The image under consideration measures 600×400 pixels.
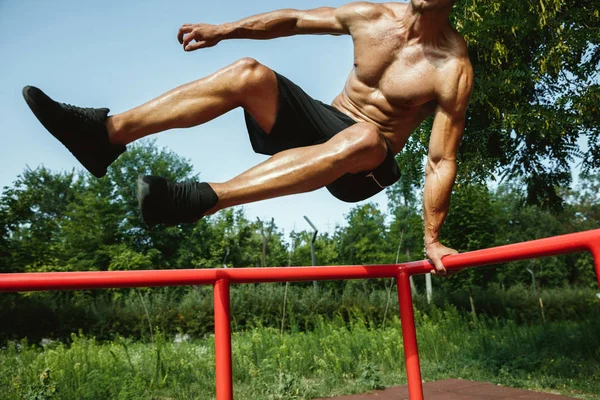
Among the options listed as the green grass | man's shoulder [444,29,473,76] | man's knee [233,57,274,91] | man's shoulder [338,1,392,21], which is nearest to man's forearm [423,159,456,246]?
man's shoulder [444,29,473,76]

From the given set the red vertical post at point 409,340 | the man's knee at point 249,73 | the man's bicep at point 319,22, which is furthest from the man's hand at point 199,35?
the red vertical post at point 409,340

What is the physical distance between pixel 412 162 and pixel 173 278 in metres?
3.30

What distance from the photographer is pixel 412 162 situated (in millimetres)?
4395

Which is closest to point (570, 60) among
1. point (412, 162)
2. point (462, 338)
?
point (412, 162)

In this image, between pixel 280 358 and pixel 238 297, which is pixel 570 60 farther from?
pixel 238 297

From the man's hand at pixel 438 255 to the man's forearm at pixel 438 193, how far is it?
15 centimetres

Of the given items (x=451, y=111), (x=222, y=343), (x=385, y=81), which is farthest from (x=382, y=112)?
(x=222, y=343)

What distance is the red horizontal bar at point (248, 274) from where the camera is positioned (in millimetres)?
1242

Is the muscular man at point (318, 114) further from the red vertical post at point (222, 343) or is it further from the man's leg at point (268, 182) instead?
the red vertical post at point (222, 343)

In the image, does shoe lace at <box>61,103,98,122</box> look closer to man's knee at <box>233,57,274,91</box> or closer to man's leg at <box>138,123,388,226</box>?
man's leg at <box>138,123,388,226</box>

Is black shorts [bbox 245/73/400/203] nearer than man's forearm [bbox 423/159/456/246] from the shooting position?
Yes

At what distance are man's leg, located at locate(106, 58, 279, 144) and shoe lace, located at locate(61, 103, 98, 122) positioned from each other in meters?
0.05

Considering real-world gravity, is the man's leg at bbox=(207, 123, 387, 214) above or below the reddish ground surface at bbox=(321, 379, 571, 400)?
above

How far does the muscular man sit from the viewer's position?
4.86ft
